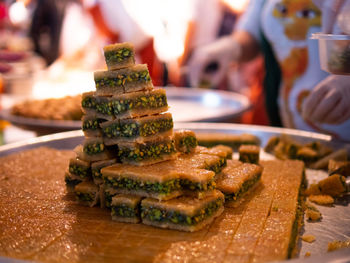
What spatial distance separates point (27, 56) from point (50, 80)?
2885mm

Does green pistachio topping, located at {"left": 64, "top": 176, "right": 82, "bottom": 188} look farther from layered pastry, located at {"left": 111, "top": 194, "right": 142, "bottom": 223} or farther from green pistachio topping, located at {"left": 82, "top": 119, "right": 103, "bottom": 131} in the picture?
layered pastry, located at {"left": 111, "top": 194, "right": 142, "bottom": 223}

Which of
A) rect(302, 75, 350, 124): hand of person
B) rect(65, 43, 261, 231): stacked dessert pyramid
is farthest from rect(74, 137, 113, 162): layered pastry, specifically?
rect(302, 75, 350, 124): hand of person

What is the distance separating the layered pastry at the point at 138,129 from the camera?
7.76 feet

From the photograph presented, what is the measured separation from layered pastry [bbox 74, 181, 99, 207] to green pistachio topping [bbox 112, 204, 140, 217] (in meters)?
0.26

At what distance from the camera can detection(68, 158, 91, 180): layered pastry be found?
101 inches

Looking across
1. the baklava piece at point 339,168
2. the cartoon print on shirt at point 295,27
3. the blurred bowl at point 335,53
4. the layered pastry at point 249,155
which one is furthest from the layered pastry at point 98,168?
the cartoon print on shirt at point 295,27

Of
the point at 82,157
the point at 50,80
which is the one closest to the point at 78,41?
the point at 50,80

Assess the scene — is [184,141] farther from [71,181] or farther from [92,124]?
[71,181]

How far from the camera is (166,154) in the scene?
250cm

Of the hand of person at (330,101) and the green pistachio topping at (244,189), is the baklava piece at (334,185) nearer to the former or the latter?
the green pistachio topping at (244,189)

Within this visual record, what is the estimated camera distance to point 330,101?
3262 mm

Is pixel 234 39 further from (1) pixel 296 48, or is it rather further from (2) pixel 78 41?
(2) pixel 78 41

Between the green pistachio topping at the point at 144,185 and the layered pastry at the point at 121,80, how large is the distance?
0.54 m

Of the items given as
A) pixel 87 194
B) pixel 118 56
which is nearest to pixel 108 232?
pixel 87 194
